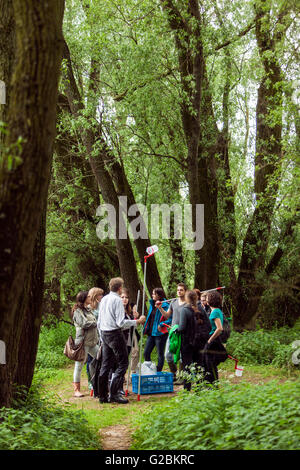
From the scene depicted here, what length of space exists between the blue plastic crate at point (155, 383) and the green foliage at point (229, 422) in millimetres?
3183

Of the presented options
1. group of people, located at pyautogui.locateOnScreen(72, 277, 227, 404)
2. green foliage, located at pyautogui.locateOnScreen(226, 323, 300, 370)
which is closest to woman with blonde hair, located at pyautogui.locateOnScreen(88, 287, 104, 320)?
group of people, located at pyautogui.locateOnScreen(72, 277, 227, 404)

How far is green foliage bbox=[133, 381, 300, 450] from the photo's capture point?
17.4ft

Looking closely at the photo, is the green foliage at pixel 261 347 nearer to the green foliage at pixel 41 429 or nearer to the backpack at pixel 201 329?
the backpack at pixel 201 329

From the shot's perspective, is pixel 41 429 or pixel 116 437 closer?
pixel 41 429

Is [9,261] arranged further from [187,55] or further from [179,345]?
[187,55]

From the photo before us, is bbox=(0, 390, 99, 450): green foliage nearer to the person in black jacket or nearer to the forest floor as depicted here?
the forest floor

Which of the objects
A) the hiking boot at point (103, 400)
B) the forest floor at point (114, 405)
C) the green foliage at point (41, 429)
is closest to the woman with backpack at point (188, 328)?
the forest floor at point (114, 405)

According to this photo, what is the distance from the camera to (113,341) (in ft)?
32.3

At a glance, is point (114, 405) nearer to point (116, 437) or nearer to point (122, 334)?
point (122, 334)

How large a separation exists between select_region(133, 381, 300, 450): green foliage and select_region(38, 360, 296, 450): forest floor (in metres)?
0.63

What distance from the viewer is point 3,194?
4625 millimetres

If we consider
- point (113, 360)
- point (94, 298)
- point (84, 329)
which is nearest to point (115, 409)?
point (113, 360)

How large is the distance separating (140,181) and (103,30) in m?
Result: 4.95

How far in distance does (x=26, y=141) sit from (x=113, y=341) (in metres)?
5.81
